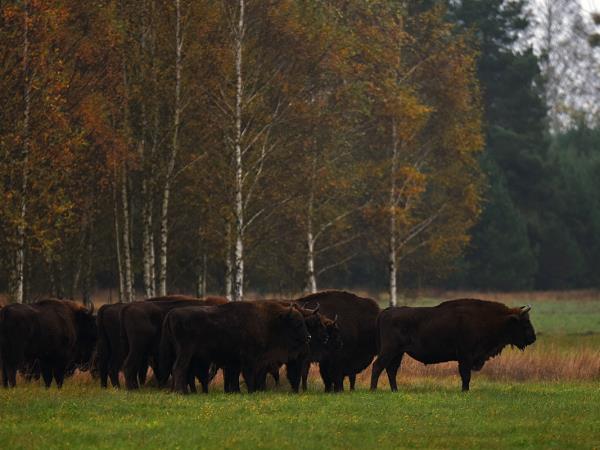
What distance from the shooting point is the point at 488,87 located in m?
82.4

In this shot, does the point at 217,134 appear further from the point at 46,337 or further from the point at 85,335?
the point at 46,337

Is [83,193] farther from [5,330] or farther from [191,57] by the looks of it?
[5,330]

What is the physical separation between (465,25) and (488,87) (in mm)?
4231

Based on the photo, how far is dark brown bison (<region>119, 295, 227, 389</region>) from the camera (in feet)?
84.3

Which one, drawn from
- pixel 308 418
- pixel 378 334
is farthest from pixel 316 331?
pixel 308 418

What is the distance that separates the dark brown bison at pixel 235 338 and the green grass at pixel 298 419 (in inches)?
41.4

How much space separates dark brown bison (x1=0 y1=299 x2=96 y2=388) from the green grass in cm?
91

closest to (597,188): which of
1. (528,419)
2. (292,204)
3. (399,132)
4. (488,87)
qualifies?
(488,87)

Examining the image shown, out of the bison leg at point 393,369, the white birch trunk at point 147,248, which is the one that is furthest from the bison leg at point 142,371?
the white birch trunk at point 147,248

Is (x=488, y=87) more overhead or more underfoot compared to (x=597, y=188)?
more overhead

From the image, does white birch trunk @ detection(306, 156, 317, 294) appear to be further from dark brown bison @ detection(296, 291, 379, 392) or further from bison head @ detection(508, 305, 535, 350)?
bison head @ detection(508, 305, 535, 350)

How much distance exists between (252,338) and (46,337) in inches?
155

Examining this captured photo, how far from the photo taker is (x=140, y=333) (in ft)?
85.1

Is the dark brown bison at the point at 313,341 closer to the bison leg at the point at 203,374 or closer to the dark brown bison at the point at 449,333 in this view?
the dark brown bison at the point at 449,333
